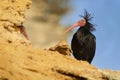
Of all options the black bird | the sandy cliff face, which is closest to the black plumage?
the black bird

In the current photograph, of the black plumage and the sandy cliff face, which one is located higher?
the black plumage

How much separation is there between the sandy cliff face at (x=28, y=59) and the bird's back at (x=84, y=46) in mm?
7755

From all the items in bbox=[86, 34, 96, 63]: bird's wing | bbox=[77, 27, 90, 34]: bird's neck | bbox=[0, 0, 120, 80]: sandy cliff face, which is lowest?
bbox=[0, 0, 120, 80]: sandy cliff face

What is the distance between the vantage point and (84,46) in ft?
60.0

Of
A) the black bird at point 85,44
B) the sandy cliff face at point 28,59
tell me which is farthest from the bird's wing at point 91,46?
the sandy cliff face at point 28,59

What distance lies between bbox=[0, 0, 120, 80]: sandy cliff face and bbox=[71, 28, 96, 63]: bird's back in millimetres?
7755

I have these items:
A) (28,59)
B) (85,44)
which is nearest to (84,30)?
(85,44)

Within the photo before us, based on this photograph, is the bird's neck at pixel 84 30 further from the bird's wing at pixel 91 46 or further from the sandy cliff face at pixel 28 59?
the sandy cliff face at pixel 28 59

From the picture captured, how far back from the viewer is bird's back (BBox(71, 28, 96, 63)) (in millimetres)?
18156

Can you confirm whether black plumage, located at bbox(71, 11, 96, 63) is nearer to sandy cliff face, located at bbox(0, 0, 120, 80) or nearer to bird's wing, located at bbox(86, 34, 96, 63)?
bird's wing, located at bbox(86, 34, 96, 63)

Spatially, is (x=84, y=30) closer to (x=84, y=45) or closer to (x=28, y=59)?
(x=84, y=45)

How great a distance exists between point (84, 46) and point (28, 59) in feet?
30.4

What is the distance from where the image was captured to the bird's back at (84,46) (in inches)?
715

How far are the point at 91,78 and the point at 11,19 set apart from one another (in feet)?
6.22
